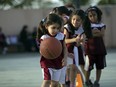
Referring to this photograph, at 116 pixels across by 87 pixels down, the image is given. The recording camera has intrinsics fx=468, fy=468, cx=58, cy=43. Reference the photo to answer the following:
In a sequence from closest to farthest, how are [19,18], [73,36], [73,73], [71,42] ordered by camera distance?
[71,42], [73,36], [73,73], [19,18]

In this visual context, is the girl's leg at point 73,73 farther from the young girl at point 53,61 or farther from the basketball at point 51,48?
the basketball at point 51,48

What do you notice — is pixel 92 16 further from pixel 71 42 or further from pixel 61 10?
pixel 71 42

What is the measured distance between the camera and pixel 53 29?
7.12m

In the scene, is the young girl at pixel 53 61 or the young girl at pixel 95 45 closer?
the young girl at pixel 53 61

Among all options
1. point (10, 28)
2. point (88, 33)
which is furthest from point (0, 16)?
point (88, 33)

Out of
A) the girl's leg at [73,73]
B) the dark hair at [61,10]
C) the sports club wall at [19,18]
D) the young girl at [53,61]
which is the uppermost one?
the dark hair at [61,10]

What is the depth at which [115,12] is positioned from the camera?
25.5 m

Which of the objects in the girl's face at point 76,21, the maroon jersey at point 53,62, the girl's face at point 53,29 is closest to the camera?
the girl's face at point 53,29

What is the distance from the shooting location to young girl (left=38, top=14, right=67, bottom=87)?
7.11 meters

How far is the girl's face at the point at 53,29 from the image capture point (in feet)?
23.2

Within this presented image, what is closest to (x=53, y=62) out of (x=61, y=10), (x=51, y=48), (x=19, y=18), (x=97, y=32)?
(x=51, y=48)

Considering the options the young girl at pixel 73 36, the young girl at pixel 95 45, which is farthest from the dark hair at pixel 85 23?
the young girl at pixel 95 45

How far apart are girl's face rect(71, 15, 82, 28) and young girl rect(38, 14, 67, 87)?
100 centimetres

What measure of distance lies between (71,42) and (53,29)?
1.15 metres
